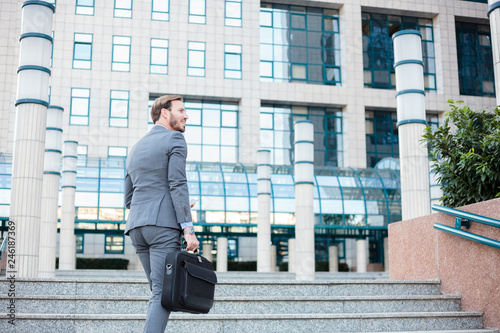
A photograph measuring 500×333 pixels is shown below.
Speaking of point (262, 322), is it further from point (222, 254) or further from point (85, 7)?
point (85, 7)

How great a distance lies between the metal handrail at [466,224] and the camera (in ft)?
22.9

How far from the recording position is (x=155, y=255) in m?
4.39

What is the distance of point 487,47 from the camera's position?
48.2 metres

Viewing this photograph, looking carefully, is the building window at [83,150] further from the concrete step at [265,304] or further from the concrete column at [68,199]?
the concrete step at [265,304]

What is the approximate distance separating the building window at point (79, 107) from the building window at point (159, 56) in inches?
197

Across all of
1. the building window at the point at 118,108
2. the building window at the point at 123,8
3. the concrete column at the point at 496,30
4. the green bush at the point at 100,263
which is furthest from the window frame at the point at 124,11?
the concrete column at the point at 496,30

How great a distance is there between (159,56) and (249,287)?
3614cm

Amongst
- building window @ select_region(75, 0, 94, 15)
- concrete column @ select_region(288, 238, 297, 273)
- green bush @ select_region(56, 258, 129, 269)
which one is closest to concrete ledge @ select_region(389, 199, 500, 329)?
concrete column @ select_region(288, 238, 297, 273)

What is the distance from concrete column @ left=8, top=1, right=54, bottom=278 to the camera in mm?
10164

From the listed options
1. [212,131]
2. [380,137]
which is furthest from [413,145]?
[380,137]

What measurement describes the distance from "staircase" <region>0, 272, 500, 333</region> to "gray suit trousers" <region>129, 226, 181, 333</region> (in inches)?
82.4

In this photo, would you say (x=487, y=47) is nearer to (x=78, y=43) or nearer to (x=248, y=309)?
(x=78, y=43)

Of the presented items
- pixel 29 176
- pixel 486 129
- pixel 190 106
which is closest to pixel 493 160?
pixel 486 129

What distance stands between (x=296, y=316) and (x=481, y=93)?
44692mm
